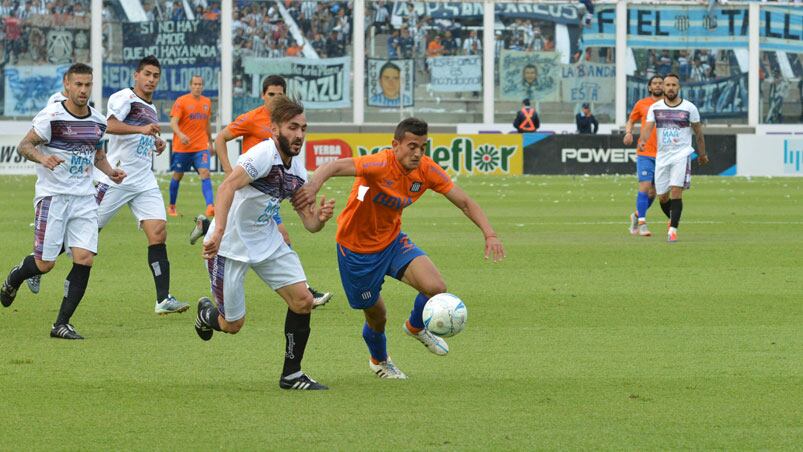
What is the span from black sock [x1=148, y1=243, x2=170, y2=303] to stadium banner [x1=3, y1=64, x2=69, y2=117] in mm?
36346

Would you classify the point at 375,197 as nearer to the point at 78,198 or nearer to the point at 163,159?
the point at 78,198

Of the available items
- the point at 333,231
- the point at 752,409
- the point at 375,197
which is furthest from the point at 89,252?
the point at 333,231

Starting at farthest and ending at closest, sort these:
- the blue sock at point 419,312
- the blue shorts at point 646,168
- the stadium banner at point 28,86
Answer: the stadium banner at point 28,86 < the blue shorts at point 646,168 < the blue sock at point 419,312

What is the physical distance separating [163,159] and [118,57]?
13.4m

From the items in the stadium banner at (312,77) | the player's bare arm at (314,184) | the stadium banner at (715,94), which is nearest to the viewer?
the player's bare arm at (314,184)

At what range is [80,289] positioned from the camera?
10492mm

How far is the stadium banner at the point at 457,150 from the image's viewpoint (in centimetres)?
3547

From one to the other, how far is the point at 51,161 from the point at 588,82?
40313mm

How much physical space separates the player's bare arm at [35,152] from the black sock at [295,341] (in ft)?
9.45

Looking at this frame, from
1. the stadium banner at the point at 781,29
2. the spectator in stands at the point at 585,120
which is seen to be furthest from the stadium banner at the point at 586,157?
the stadium banner at the point at 781,29

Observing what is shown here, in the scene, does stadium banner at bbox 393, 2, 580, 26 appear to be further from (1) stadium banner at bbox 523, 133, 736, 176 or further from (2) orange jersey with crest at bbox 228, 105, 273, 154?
(2) orange jersey with crest at bbox 228, 105, 273, 154

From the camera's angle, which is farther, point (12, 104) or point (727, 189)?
point (12, 104)

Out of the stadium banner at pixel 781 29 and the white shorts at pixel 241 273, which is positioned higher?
the stadium banner at pixel 781 29

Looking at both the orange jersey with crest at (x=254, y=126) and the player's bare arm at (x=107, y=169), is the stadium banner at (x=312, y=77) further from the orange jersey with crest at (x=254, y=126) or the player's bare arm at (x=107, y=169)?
the player's bare arm at (x=107, y=169)
